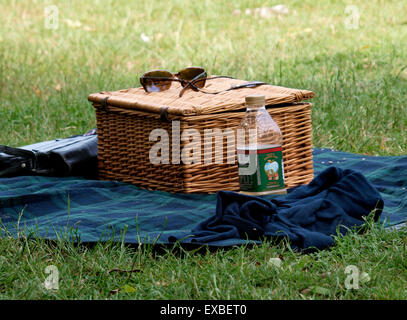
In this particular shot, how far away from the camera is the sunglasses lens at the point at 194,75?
362 centimetres

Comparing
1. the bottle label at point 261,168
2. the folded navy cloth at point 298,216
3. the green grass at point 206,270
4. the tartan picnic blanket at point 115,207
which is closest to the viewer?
the green grass at point 206,270

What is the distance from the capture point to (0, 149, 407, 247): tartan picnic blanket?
9.02 feet

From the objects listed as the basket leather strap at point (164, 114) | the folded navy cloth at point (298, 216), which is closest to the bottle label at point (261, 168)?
the folded navy cloth at point (298, 216)

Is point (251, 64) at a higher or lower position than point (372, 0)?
lower

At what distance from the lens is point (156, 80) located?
3678 mm

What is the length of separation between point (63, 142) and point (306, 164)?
143cm

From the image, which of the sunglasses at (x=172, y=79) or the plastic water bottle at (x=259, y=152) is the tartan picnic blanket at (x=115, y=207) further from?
the sunglasses at (x=172, y=79)

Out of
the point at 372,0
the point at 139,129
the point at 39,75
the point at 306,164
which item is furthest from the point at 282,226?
the point at 372,0

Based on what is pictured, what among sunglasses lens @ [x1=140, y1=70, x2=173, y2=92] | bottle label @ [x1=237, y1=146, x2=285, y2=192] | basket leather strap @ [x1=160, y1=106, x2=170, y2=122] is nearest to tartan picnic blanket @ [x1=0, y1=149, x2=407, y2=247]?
bottle label @ [x1=237, y1=146, x2=285, y2=192]

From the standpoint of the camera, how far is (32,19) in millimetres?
8633

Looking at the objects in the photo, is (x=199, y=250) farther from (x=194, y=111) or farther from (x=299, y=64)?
(x=299, y=64)

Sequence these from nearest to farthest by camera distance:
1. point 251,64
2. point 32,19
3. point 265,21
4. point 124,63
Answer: point 251,64
point 124,63
point 265,21
point 32,19

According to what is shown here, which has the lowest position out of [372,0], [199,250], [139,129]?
[199,250]

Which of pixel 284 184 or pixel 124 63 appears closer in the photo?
pixel 284 184
